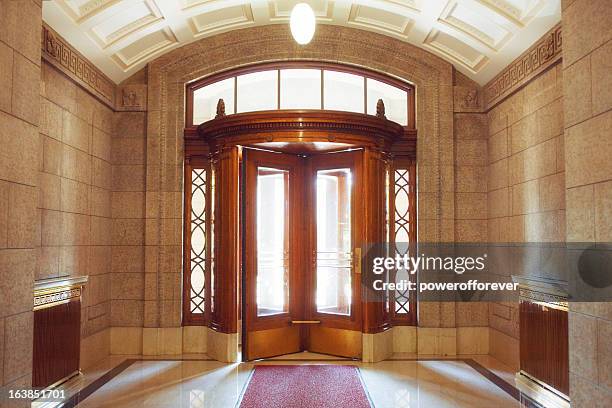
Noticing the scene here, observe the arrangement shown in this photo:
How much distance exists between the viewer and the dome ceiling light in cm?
461

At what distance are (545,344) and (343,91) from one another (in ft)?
11.8

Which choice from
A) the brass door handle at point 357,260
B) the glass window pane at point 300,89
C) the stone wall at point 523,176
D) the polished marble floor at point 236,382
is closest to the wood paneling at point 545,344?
the polished marble floor at point 236,382

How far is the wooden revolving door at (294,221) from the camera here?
5.67m

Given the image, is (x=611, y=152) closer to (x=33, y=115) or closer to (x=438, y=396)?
(x=438, y=396)

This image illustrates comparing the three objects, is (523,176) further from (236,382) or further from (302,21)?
(236,382)

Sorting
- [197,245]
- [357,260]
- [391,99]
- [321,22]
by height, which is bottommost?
[357,260]

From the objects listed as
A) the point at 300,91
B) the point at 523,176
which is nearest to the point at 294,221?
the point at 300,91

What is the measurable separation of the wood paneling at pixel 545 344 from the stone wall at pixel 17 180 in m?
3.54

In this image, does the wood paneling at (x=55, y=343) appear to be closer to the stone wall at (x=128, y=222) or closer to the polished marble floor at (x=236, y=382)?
the polished marble floor at (x=236, y=382)

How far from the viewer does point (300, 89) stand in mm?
6312

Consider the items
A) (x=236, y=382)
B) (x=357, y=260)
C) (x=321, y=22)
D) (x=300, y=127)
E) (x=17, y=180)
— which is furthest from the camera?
(x=321, y=22)

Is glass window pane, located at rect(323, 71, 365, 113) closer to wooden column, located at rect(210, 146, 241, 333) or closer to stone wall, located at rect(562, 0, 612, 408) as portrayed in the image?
wooden column, located at rect(210, 146, 241, 333)

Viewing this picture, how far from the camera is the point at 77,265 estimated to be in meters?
5.29

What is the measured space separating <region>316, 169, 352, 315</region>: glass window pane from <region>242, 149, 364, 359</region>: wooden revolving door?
0.04 ft
